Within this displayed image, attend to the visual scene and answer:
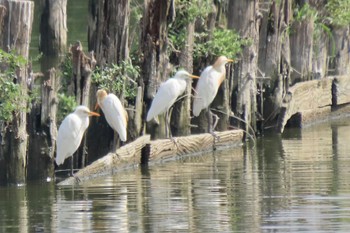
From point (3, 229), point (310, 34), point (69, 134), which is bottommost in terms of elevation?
point (3, 229)

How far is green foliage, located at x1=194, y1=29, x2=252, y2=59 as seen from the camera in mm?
19234

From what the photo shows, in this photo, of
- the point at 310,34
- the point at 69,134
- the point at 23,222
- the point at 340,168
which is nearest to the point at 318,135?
the point at 310,34

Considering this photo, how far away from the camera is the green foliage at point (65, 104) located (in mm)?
16375

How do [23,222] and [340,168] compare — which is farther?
[340,168]

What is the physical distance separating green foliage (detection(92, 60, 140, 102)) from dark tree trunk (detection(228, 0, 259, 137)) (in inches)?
108

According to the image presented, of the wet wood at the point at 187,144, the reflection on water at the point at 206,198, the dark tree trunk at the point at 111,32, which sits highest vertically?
the dark tree trunk at the point at 111,32

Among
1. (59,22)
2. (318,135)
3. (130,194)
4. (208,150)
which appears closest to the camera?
(130,194)

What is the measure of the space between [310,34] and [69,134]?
7.70m

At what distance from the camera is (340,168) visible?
1689 cm

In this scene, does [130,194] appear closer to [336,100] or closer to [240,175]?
[240,175]

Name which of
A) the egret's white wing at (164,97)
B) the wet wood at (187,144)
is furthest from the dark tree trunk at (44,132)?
the wet wood at (187,144)

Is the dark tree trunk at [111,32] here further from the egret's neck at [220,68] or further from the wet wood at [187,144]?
the egret's neck at [220,68]

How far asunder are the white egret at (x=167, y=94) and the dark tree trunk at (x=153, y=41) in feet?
0.58

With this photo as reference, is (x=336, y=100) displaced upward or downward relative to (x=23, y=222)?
upward
